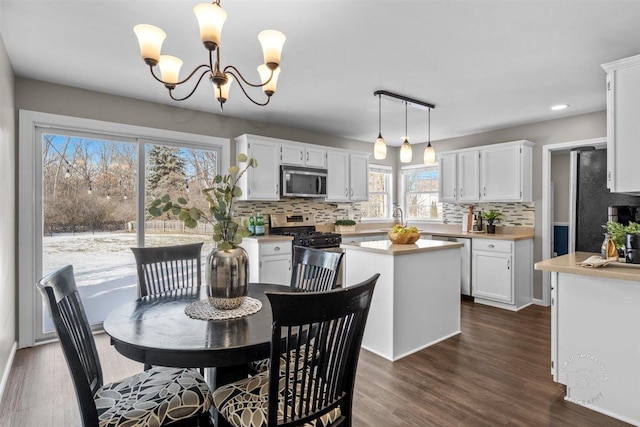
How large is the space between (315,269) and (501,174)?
3.55 m

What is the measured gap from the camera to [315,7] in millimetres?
1982

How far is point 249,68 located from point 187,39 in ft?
1.95

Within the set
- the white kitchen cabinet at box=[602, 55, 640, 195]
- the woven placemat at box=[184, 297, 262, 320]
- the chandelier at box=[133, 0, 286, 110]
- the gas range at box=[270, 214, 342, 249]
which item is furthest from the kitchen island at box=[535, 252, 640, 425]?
the gas range at box=[270, 214, 342, 249]

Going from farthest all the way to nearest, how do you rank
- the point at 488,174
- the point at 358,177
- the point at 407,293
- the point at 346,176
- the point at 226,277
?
the point at 358,177, the point at 346,176, the point at 488,174, the point at 407,293, the point at 226,277

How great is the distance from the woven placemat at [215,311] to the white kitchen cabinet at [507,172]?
13.1 ft

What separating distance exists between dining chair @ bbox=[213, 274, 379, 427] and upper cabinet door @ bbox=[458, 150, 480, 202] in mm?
4172

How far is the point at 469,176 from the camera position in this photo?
5.01m

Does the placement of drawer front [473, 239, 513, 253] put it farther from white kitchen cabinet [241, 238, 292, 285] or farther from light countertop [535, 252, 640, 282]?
white kitchen cabinet [241, 238, 292, 285]

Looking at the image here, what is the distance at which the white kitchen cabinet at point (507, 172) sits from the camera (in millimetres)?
4480

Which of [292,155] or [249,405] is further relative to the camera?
[292,155]

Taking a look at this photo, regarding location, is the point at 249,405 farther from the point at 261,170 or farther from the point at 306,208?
the point at 306,208

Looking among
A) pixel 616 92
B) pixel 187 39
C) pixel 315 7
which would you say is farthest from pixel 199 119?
pixel 616 92

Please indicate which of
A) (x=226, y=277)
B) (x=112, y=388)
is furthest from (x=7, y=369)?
(x=226, y=277)

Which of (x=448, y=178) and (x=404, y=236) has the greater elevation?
(x=448, y=178)
